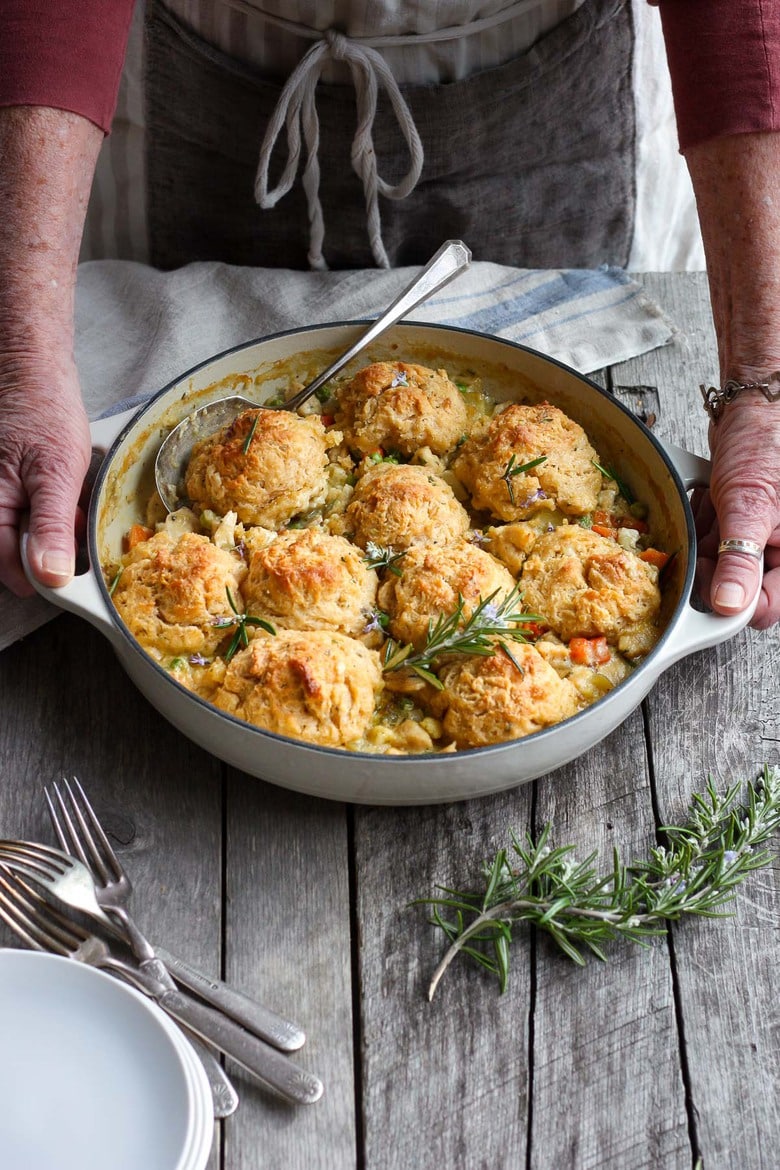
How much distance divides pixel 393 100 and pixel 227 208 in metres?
0.80

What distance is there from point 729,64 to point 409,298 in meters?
0.96

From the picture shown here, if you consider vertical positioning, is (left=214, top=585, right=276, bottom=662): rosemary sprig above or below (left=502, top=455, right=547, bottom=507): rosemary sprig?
below

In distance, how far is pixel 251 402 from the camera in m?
2.89

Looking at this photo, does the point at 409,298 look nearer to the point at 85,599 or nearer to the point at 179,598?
the point at 179,598

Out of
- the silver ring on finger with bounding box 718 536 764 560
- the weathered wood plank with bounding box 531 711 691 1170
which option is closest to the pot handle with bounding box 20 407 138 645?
the weathered wood plank with bounding box 531 711 691 1170

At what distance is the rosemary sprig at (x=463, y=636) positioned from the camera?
2234mm

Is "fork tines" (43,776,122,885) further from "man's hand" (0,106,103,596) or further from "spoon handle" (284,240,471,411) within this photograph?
"spoon handle" (284,240,471,411)

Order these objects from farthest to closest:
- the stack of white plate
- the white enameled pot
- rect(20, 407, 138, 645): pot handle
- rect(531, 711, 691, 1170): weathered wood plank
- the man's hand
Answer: the man's hand
rect(20, 407, 138, 645): pot handle
the white enameled pot
rect(531, 711, 691, 1170): weathered wood plank
the stack of white plate

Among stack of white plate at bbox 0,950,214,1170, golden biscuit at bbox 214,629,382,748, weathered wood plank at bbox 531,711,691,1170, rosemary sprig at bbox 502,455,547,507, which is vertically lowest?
weathered wood plank at bbox 531,711,691,1170

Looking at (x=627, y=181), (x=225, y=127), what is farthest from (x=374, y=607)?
(x=627, y=181)

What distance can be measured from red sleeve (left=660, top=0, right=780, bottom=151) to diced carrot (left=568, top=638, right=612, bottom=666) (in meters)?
1.35

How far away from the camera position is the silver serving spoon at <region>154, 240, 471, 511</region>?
2.74 meters

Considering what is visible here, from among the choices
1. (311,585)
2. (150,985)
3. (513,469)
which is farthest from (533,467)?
(150,985)

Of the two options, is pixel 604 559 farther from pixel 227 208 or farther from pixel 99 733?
pixel 227 208
